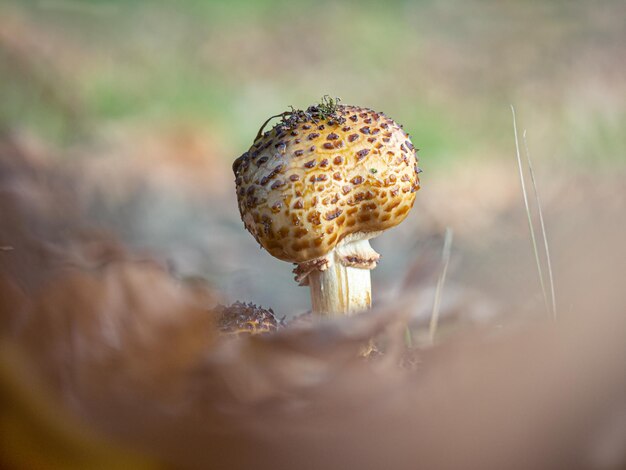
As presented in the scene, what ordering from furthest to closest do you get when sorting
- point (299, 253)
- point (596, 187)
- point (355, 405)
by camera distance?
point (299, 253), point (596, 187), point (355, 405)

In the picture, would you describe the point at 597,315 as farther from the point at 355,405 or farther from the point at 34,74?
the point at 34,74

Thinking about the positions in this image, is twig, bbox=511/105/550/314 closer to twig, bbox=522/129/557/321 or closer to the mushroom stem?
twig, bbox=522/129/557/321

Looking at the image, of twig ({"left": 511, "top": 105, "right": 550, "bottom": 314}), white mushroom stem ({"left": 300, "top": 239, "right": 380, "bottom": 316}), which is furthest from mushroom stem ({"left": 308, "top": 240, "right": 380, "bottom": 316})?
twig ({"left": 511, "top": 105, "right": 550, "bottom": 314})

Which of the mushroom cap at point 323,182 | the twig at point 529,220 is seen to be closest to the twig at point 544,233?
the twig at point 529,220

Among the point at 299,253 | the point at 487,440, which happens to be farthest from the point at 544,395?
the point at 299,253

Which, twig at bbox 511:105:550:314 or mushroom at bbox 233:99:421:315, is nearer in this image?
twig at bbox 511:105:550:314
